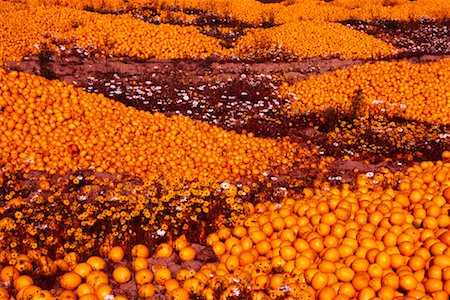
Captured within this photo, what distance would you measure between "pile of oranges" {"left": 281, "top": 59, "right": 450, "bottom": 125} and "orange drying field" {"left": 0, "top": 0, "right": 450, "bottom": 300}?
6cm

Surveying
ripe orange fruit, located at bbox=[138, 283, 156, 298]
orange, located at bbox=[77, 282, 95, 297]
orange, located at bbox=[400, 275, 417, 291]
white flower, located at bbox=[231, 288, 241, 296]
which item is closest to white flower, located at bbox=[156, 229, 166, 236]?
ripe orange fruit, located at bbox=[138, 283, 156, 298]

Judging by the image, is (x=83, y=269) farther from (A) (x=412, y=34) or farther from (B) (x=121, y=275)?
(A) (x=412, y=34)

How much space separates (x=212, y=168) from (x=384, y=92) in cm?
745

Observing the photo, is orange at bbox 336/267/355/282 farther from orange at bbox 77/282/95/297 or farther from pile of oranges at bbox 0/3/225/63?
pile of oranges at bbox 0/3/225/63

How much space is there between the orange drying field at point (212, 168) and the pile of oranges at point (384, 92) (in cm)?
6

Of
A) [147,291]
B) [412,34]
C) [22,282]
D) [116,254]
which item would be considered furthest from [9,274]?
[412,34]

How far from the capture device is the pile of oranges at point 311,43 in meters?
17.5

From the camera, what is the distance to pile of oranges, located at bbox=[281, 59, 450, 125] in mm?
11477

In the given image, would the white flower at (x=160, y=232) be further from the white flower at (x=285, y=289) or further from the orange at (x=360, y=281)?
the orange at (x=360, y=281)

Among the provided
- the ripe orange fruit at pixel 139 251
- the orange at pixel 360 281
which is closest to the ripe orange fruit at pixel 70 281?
the ripe orange fruit at pixel 139 251

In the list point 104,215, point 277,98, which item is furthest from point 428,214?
point 277,98

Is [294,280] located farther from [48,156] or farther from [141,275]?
[48,156]

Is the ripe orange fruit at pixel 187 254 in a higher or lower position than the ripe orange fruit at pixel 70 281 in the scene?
lower

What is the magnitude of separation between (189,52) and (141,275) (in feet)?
43.3
